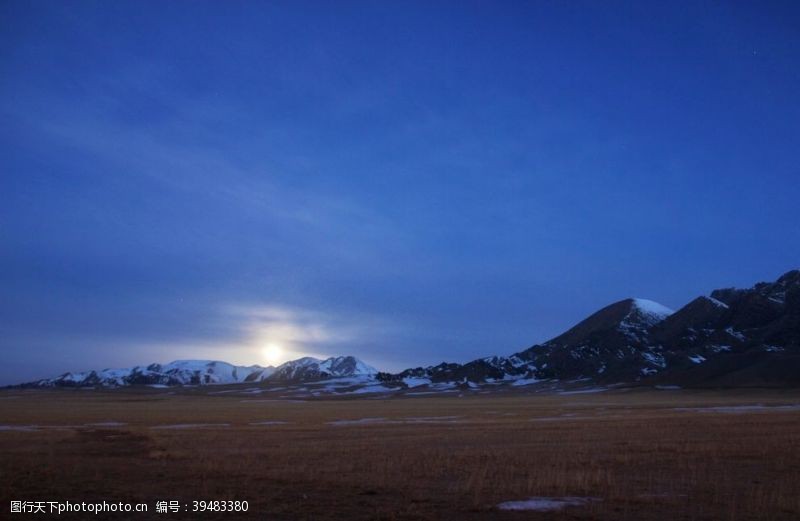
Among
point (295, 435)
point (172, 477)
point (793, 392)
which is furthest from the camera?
point (793, 392)

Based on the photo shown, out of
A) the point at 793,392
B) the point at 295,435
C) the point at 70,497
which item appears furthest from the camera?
the point at 793,392

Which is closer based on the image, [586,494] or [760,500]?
[760,500]

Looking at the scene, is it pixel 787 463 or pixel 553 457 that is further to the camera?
pixel 553 457

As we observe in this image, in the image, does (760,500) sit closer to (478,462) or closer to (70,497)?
(478,462)

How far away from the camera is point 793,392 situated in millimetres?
118125

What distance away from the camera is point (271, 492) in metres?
16.9

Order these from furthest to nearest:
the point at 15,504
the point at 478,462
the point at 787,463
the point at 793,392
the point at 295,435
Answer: the point at 793,392
the point at 295,435
the point at 478,462
the point at 787,463
the point at 15,504

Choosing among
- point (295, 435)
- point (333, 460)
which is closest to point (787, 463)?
point (333, 460)

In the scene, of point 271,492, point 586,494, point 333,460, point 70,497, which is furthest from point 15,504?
point 586,494

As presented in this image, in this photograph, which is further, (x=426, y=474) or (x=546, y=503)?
(x=426, y=474)

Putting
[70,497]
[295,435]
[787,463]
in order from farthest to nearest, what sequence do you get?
[295,435], [787,463], [70,497]

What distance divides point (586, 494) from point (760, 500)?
3818 mm

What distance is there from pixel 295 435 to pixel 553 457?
17.4 m

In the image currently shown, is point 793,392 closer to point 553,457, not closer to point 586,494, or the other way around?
point 553,457
